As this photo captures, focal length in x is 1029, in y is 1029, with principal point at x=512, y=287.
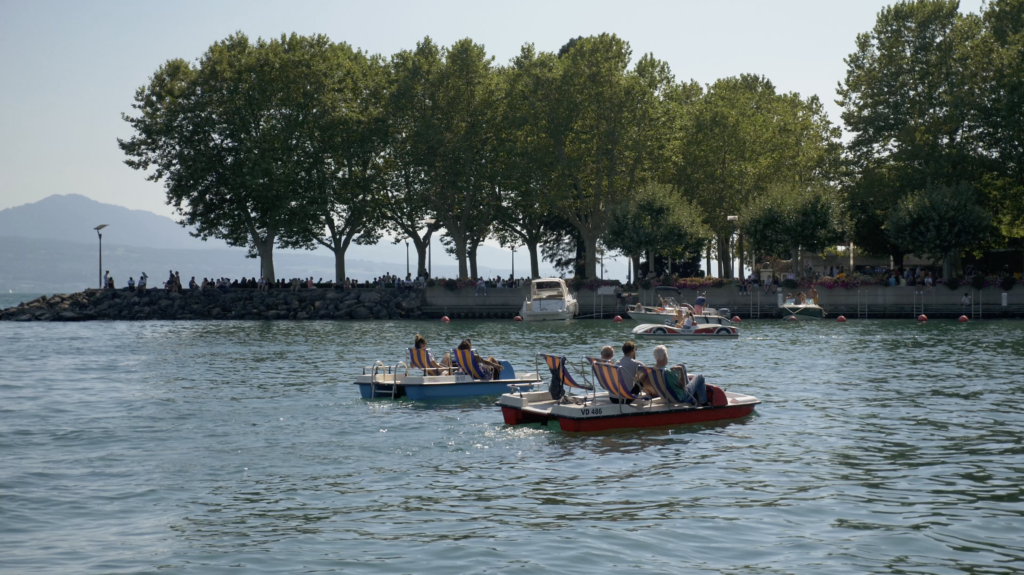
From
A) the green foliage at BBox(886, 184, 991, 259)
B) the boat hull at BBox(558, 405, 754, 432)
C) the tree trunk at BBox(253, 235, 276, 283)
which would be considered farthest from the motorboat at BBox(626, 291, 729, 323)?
the tree trunk at BBox(253, 235, 276, 283)

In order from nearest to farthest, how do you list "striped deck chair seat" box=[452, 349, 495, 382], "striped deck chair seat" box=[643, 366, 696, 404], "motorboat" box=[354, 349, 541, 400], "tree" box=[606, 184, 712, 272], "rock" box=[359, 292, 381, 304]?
1. "striped deck chair seat" box=[643, 366, 696, 404]
2. "motorboat" box=[354, 349, 541, 400]
3. "striped deck chair seat" box=[452, 349, 495, 382]
4. "tree" box=[606, 184, 712, 272]
5. "rock" box=[359, 292, 381, 304]

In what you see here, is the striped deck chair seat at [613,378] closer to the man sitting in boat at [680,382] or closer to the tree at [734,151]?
the man sitting in boat at [680,382]

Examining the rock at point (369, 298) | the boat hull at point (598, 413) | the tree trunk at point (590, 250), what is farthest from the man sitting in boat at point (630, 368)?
the tree trunk at point (590, 250)

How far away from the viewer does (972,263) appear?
75062 mm

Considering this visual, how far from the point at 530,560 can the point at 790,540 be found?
123 inches

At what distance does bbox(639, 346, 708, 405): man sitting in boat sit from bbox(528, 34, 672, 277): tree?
53569 millimetres

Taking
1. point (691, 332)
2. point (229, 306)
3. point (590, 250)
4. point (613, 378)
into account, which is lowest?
point (691, 332)

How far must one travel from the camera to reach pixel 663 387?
792 inches

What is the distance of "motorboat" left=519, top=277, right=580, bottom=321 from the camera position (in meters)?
63.8

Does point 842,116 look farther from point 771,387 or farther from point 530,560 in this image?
point 530,560

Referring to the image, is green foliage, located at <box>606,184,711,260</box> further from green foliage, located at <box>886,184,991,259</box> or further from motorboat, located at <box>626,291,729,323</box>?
green foliage, located at <box>886,184,991,259</box>

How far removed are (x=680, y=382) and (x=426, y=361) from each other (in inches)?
308

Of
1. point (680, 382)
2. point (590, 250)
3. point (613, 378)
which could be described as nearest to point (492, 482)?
point (613, 378)

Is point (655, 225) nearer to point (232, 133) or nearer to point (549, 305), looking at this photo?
point (549, 305)
